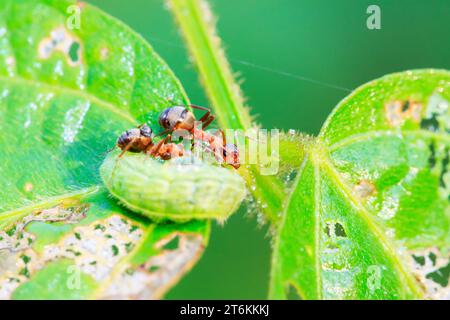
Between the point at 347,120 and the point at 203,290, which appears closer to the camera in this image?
the point at 347,120

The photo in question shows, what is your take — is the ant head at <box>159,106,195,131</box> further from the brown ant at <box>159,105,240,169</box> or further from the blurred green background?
the blurred green background

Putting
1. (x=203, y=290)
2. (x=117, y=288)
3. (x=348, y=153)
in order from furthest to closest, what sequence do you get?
1. (x=203, y=290)
2. (x=348, y=153)
3. (x=117, y=288)

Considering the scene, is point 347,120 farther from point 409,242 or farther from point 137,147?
point 137,147

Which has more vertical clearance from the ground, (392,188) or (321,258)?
(392,188)

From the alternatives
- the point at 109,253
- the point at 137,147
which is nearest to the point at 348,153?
the point at 137,147

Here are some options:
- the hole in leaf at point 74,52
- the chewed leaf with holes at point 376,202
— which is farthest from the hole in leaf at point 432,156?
the hole in leaf at point 74,52
